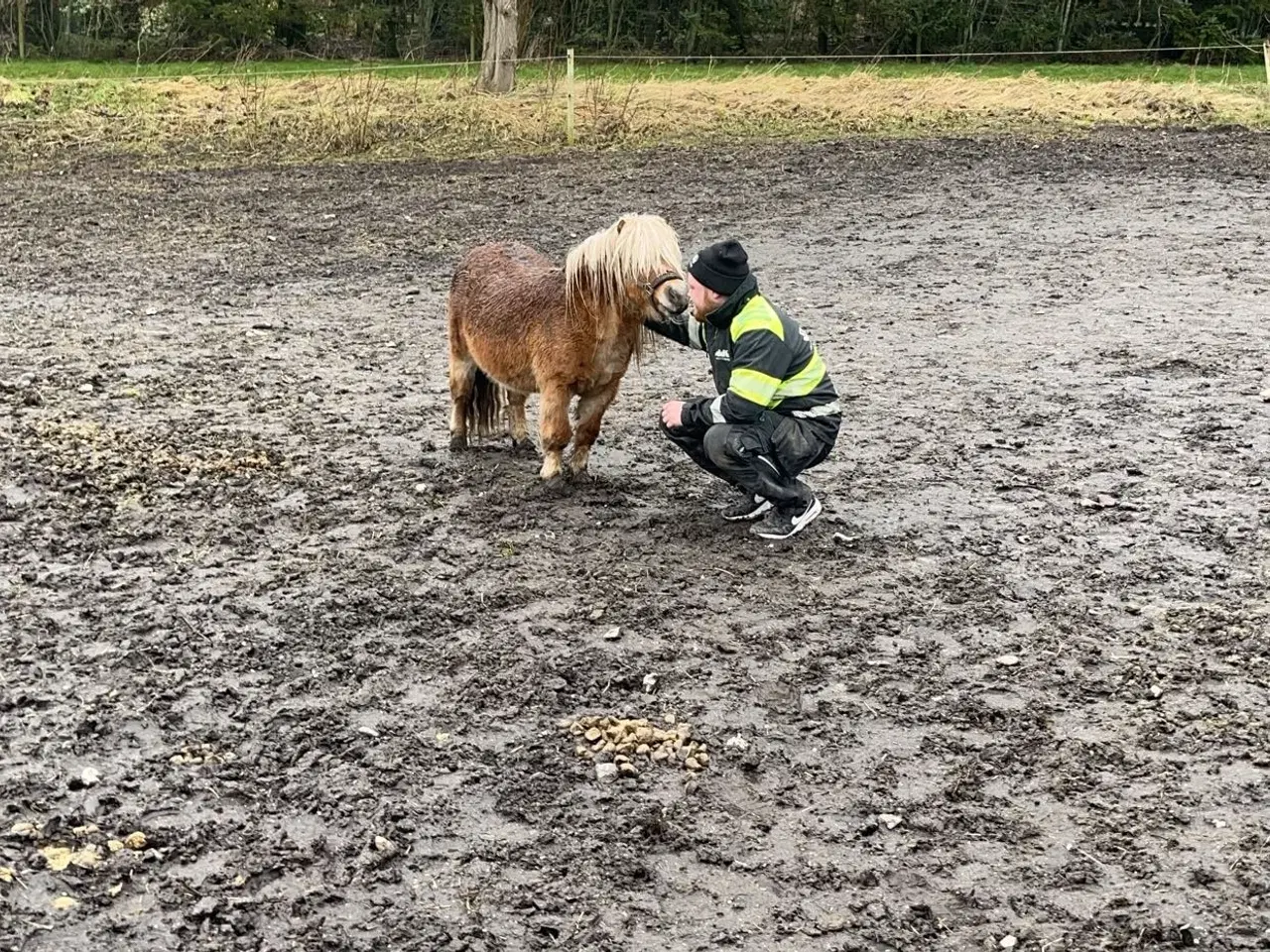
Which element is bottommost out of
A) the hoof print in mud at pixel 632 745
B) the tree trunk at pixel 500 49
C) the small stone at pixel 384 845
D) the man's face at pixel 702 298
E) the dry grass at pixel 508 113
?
the small stone at pixel 384 845

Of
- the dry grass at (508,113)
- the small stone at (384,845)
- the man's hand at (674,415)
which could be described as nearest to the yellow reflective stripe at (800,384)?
the man's hand at (674,415)

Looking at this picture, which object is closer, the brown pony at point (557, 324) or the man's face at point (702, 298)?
the man's face at point (702, 298)

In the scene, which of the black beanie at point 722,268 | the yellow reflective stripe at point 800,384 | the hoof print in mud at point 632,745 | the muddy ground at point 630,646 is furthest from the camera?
the yellow reflective stripe at point 800,384

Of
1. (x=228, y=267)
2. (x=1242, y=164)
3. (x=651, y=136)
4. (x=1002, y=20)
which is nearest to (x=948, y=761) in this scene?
(x=228, y=267)

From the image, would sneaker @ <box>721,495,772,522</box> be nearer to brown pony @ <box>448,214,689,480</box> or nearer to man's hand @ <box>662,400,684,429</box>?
man's hand @ <box>662,400,684,429</box>

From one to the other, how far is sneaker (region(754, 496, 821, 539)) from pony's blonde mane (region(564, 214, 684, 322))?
1152 millimetres

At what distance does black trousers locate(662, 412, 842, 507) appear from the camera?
5.70m

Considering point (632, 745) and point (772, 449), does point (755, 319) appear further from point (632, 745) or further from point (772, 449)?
point (632, 745)

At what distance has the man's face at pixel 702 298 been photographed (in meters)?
5.50

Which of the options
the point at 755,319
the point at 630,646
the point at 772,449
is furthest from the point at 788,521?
the point at 630,646

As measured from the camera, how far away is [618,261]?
5.67 m

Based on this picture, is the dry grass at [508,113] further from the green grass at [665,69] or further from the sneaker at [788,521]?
the sneaker at [788,521]

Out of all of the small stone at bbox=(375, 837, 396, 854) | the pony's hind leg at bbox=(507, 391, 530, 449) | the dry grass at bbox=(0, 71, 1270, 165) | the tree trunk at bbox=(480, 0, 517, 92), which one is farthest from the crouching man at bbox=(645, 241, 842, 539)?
the tree trunk at bbox=(480, 0, 517, 92)

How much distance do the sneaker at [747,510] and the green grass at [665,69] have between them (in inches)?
761
